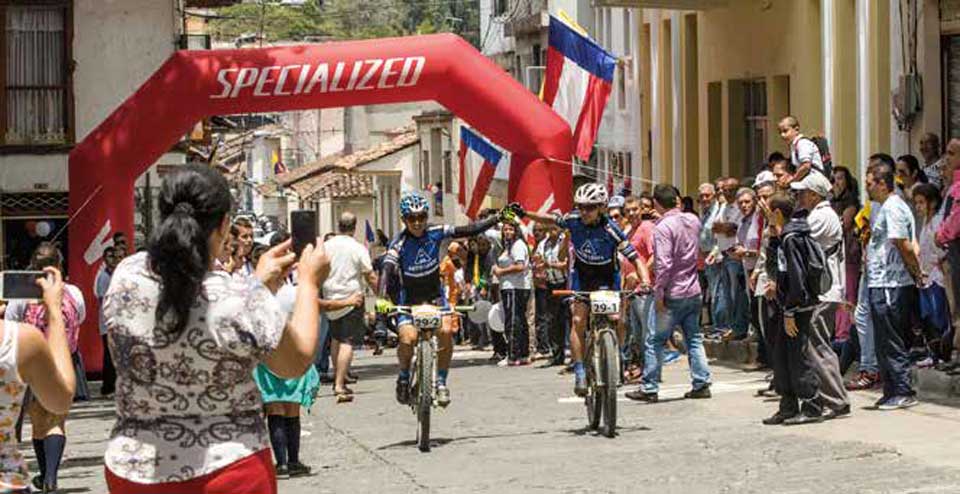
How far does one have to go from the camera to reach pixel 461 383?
2244cm

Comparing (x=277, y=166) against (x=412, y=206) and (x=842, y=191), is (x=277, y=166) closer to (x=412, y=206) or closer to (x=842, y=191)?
(x=842, y=191)

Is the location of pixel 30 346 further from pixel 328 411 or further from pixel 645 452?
pixel 328 411

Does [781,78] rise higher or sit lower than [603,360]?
higher

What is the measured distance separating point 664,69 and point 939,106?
14409 millimetres

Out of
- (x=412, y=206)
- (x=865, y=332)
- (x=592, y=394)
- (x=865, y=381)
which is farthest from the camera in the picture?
(x=865, y=381)

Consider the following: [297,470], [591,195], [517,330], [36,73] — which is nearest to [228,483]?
[297,470]

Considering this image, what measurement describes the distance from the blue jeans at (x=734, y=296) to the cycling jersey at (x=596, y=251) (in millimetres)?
4919

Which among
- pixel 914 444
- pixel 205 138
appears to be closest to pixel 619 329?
pixel 914 444

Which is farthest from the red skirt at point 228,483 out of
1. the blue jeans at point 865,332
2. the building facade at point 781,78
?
the building facade at point 781,78

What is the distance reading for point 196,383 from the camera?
632cm

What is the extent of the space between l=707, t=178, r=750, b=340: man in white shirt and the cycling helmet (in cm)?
479

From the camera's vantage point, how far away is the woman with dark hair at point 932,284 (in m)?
16.6

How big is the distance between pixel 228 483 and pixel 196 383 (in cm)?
32

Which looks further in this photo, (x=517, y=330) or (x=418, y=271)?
(x=517, y=330)
